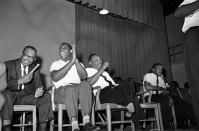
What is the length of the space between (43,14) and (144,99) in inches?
93.6

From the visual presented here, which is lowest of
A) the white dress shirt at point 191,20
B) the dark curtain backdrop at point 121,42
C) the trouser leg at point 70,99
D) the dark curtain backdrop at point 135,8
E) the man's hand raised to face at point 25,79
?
the trouser leg at point 70,99

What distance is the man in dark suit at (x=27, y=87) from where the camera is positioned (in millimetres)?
2309

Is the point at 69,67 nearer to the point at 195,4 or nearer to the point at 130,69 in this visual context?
the point at 195,4

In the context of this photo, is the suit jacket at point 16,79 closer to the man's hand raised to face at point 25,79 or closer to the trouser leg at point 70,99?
the man's hand raised to face at point 25,79

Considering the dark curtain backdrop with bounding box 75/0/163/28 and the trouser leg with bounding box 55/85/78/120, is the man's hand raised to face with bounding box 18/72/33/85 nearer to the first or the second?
the trouser leg with bounding box 55/85/78/120

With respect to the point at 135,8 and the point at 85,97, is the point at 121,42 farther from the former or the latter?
the point at 85,97

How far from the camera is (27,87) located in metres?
2.47

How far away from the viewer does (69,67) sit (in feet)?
7.88

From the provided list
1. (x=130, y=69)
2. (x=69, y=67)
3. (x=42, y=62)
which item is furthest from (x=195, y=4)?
(x=130, y=69)

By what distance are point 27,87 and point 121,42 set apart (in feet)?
10.5

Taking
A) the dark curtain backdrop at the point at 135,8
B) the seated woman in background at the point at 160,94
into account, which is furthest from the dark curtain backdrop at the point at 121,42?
the seated woman in background at the point at 160,94

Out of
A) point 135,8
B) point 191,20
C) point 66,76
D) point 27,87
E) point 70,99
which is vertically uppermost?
point 135,8

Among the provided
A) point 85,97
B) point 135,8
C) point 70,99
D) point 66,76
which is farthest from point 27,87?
point 135,8

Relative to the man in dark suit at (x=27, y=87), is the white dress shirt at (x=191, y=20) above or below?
above
